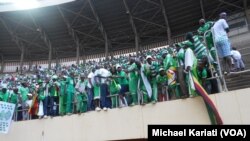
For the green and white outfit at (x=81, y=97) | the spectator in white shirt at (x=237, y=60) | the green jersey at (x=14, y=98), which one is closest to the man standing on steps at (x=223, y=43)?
the spectator in white shirt at (x=237, y=60)

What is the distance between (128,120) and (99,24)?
12.5m

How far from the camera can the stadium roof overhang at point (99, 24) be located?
1855cm

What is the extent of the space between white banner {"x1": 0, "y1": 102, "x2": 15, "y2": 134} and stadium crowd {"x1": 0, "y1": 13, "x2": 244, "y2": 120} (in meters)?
0.47

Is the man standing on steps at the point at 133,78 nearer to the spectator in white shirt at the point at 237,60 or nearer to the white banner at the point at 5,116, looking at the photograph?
the spectator in white shirt at the point at 237,60

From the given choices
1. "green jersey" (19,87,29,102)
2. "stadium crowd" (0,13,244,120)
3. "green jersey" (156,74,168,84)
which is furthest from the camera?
"green jersey" (19,87,29,102)

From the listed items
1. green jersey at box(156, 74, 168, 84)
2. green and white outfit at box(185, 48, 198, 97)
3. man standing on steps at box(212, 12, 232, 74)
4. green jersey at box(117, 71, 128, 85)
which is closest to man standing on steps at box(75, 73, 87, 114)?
green jersey at box(117, 71, 128, 85)

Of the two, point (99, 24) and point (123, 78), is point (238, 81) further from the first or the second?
point (99, 24)

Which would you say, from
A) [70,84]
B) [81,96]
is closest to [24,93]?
[70,84]

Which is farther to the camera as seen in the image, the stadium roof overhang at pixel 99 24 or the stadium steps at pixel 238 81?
the stadium roof overhang at pixel 99 24

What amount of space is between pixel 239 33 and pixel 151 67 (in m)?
10.6

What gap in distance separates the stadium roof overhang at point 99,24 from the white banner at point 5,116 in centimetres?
1067

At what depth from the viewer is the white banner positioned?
9.16 meters

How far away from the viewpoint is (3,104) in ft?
30.6

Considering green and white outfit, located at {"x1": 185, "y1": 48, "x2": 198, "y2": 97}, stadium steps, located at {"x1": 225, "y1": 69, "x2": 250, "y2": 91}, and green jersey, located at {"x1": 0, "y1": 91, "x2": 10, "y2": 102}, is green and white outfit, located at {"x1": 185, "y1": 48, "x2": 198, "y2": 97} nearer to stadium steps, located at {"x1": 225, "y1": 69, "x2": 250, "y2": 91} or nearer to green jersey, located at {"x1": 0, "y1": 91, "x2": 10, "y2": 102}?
stadium steps, located at {"x1": 225, "y1": 69, "x2": 250, "y2": 91}
